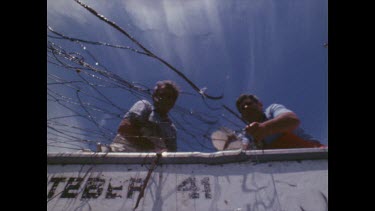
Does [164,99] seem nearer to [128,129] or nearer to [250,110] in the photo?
[128,129]

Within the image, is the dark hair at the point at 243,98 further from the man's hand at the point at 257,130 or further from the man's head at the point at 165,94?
the man's hand at the point at 257,130

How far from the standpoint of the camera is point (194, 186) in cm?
250

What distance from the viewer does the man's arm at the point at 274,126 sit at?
3521 mm

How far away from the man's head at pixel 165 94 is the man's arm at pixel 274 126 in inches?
59.4

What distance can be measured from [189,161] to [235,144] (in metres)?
1.60

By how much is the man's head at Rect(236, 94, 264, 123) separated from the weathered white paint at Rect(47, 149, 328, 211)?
84.0 inches

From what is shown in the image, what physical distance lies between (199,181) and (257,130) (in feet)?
4.12

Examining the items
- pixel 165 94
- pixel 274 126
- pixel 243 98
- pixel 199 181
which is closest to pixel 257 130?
pixel 274 126

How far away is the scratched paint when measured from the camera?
2361 mm

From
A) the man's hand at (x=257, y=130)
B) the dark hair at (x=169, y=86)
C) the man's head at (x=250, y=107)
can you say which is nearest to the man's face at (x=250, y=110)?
the man's head at (x=250, y=107)
